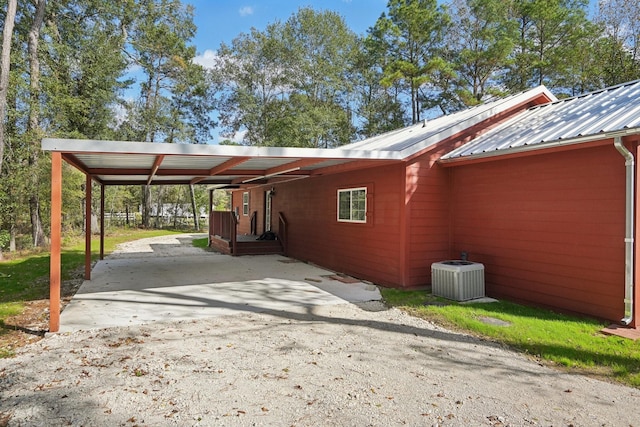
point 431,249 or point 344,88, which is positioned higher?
point 344,88

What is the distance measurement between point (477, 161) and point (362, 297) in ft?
9.56

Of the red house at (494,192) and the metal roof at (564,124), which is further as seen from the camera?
the metal roof at (564,124)

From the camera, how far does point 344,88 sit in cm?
2542

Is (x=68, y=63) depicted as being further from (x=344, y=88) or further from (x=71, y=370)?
(x=71, y=370)

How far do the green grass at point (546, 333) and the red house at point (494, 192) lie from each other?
0.53 meters

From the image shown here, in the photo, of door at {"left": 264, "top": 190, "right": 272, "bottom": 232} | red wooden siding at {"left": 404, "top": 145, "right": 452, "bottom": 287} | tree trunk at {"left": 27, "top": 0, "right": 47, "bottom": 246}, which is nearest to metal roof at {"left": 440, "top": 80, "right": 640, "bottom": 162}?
red wooden siding at {"left": 404, "top": 145, "right": 452, "bottom": 287}

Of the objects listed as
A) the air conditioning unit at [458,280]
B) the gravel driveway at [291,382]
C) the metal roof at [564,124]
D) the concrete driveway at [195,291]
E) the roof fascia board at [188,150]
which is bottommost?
the gravel driveway at [291,382]

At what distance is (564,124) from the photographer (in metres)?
5.77

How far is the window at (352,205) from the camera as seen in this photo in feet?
25.8

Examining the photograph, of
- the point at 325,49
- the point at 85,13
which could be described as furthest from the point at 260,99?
the point at 85,13

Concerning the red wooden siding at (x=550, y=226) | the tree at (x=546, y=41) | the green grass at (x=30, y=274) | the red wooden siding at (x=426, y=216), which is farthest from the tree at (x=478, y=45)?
the green grass at (x=30, y=274)

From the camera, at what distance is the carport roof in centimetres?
466

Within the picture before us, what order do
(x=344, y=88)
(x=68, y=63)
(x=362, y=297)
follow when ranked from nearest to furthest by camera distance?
(x=362, y=297) < (x=68, y=63) < (x=344, y=88)

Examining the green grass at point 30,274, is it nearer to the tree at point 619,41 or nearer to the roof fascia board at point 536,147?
the roof fascia board at point 536,147
